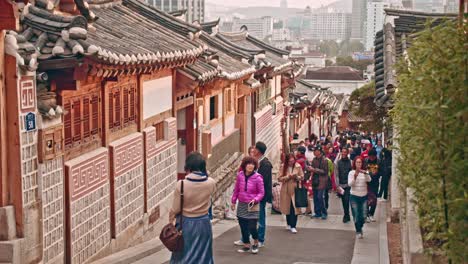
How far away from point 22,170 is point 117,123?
13.5 ft

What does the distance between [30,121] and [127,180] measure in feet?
14.0

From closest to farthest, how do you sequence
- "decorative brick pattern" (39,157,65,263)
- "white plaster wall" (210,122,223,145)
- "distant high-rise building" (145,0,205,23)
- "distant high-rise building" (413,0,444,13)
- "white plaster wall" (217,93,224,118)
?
"decorative brick pattern" (39,157,65,263) → "white plaster wall" (210,122,223,145) → "distant high-rise building" (413,0,444,13) → "white plaster wall" (217,93,224,118) → "distant high-rise building" (145,0,205,23)

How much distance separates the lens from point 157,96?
1593cm

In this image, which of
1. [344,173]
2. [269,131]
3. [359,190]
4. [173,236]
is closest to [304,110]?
[269,131]

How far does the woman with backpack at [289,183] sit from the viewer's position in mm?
15000

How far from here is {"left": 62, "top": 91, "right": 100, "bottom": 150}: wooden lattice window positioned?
10992mm

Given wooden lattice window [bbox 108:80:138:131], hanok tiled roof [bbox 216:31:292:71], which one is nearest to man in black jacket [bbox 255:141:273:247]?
wooden lattice window [bbox 108:80:138:131]

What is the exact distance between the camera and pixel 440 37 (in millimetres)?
5812

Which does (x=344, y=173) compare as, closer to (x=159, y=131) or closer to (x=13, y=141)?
(x=159, y=131)

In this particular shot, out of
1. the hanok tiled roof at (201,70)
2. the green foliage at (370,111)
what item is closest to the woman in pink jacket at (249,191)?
the hanok tiled roof at (201,70)

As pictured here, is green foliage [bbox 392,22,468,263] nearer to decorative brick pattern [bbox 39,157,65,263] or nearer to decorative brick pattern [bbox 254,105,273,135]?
decorative brick pattern [bbox 39,157,65,263]

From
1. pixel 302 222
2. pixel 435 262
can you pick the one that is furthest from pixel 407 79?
pixel 302 222

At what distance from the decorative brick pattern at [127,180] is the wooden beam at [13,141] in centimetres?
349

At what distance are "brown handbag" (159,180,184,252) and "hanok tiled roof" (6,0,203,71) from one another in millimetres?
2098
